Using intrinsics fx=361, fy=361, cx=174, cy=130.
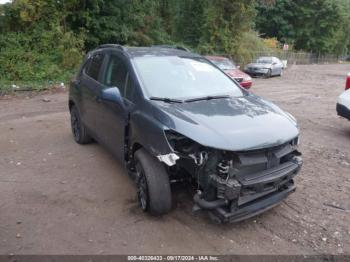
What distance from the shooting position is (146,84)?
4.39m

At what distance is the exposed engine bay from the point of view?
346 centimetres

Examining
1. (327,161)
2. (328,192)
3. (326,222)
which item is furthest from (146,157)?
(327,161)

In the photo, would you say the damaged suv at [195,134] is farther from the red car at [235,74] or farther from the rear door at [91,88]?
the red car at [235,74]

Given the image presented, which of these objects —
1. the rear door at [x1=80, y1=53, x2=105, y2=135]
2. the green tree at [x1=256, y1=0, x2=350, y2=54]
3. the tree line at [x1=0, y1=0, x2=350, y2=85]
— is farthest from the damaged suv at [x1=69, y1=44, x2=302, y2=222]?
the green tree at [x1=256, y1=0, x2=350, y2=54]

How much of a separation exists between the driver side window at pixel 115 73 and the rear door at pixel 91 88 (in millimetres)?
196

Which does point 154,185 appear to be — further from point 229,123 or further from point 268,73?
point 268,73

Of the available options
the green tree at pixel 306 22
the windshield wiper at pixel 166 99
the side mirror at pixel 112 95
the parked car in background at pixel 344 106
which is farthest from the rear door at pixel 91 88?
the green tree at pixel 306 22

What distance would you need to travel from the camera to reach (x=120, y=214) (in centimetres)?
421

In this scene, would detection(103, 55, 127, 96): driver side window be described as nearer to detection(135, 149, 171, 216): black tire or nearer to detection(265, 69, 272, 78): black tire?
detection(135, 149, 171, 216): black tire

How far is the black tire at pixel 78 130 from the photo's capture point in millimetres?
6405

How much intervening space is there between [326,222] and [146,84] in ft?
8.60

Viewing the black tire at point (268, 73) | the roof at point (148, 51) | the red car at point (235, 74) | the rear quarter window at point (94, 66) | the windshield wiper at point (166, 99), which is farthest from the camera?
the black tire at point (268, 73)

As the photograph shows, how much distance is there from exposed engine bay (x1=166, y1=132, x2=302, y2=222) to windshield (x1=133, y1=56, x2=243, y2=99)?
35.0 inches

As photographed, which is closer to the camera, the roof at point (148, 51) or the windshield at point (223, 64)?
the roof at point (148, 51)
